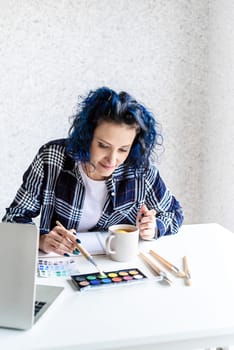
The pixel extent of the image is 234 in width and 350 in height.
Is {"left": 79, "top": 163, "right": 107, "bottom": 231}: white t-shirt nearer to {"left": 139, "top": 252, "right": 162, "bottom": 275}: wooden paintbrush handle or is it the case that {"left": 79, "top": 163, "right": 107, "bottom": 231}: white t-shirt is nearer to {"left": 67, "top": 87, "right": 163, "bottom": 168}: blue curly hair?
{"left": 67, "top": 87, "right": 163, "bottom": 168}: blue curly hair

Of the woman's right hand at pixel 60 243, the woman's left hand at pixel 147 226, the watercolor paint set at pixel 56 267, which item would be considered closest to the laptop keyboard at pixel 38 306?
the watercolor paint set at pixel 56 267

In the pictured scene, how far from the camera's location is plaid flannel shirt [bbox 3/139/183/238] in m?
1.50

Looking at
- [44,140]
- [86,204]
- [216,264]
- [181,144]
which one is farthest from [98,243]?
[181,144]

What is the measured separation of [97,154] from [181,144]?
139 cm

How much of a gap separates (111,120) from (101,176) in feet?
0.70

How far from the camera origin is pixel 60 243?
48.5 inches

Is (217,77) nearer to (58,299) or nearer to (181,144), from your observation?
(181,144)

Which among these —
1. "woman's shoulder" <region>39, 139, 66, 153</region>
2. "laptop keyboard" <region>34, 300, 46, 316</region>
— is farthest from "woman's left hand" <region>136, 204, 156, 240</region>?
"laptop keyboard" <region>34, 300, 46, 316</region>

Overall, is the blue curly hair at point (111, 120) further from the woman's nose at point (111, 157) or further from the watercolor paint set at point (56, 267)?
the watercolor paint set at point (56, 267)

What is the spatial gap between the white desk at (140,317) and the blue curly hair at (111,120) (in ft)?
Result: 1.52

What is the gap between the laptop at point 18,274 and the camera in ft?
2.77

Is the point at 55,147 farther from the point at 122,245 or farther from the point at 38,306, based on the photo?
the point at 38,306

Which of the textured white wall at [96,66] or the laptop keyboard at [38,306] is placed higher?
the textured white wall at [96,66]

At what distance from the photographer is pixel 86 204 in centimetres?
153
